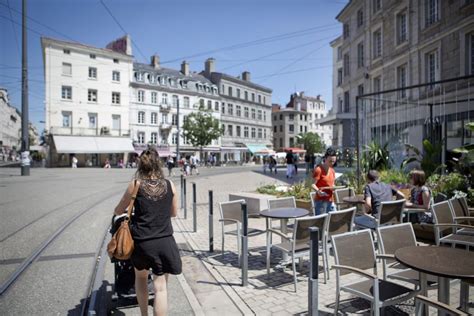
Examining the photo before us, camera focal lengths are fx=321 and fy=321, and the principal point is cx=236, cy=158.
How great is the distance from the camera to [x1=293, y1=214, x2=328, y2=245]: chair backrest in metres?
3.95

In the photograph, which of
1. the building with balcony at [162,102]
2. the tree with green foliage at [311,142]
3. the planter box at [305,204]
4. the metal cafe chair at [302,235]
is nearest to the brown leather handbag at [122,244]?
the metal cafe chair at [302,235]

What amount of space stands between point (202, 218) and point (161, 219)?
19.7 ft

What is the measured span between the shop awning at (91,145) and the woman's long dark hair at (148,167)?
39.4 metres

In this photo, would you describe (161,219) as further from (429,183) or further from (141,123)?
(141,123)

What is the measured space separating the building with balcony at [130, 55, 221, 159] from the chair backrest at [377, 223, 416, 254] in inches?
1578

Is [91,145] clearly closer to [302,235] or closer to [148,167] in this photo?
[302,235]

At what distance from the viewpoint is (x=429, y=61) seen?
55.2ft

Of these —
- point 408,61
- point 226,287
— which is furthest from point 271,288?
point 408,61

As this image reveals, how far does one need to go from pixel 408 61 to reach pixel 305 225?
17.8 meters

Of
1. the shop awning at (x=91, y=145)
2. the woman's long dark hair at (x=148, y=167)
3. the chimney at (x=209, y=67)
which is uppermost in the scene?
the chimney at (x=209, y=67)

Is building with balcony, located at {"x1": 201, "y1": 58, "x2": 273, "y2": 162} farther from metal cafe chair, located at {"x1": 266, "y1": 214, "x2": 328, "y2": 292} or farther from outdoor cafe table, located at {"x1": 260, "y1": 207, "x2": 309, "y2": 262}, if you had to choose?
metal cafe chair, located at {"x1": 266, "y1": 214, "x2": 328, "y2": 292}

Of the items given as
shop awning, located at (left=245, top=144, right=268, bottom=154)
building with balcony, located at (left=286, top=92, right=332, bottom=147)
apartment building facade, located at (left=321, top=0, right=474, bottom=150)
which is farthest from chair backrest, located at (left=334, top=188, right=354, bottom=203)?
building with balcony, located at (left=286, top=92, right=332, bottom=147)

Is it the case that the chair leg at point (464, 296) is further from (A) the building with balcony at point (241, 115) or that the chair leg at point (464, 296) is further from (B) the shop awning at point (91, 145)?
(A) the building with balcony at point (241, 115)

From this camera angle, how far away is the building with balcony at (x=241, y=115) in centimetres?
5625
